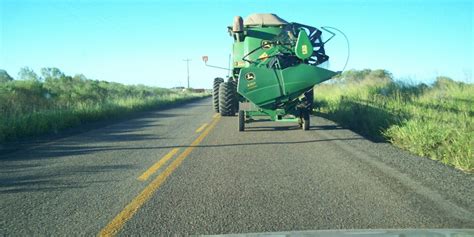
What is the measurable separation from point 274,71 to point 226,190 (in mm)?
6137

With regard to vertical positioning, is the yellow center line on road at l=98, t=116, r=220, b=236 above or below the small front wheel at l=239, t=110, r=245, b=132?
below

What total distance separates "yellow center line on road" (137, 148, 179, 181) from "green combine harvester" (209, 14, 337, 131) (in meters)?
3.17

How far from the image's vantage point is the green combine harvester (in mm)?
11116

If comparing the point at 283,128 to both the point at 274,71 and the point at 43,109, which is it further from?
the point at 43,109

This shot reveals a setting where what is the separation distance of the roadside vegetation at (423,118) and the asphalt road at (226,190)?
2.04ft

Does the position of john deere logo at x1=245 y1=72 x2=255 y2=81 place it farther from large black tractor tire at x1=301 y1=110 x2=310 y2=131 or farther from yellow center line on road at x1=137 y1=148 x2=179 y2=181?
yellow center line on road at x1=137 y1=148 x2=179 y2=181

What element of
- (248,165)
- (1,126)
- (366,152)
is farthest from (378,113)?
(1,126)

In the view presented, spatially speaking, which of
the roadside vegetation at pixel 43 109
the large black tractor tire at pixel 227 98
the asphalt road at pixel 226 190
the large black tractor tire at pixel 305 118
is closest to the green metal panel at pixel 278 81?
the large black tractor tire at pixel 305 118

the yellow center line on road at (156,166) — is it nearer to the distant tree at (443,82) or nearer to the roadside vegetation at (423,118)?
the roadside vegetation at (423,118)

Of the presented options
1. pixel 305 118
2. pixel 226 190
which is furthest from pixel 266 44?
pixel 226 190

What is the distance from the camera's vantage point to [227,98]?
14938 mm

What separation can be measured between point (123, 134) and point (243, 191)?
7.87 meters

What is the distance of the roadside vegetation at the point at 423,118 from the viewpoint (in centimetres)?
786

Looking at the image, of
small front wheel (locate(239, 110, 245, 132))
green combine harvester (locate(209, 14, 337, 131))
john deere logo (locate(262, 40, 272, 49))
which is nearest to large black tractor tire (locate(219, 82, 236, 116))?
green combine harvester (locate(209, 14, 337, 131))
